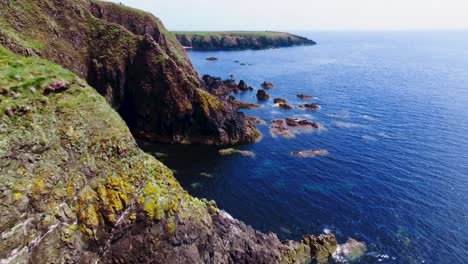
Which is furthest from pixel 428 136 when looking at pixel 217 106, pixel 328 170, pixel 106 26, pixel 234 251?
pixel 106 26

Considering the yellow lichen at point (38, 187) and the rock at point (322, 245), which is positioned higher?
the yellow lichen at point (38, 187)

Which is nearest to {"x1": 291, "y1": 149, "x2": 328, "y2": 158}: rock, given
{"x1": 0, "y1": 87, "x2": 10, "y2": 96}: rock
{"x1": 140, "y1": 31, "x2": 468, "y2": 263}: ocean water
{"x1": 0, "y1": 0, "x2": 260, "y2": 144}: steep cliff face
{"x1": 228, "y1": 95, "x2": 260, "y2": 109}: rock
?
{"x1": 140, "y1": 31, "x2": 468, "y2": 263}: ocean water

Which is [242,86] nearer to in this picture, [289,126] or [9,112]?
[289,126]

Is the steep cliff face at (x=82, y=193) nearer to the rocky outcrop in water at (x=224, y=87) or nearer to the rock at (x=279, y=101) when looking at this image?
the rock at (x=279, y=101)

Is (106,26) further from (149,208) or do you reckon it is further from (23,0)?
(149,208)

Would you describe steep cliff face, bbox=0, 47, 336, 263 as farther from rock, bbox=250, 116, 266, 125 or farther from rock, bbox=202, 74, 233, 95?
rock, bbox=202, 74, 233, 95

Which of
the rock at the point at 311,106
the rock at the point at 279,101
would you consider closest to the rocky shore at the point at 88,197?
the rock at the point at 311,106
